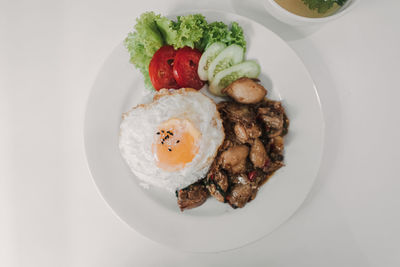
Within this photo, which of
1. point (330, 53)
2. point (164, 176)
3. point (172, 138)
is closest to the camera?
point (172, 138)

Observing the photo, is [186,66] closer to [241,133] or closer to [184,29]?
[184,29]

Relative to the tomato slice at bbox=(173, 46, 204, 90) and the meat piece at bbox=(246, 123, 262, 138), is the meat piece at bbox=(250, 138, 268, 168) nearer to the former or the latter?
the meat piece at bbox=(246, 123, 262, 138)

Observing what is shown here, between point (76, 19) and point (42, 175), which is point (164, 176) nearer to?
point (42, 175)

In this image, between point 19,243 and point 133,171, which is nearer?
point 133,171

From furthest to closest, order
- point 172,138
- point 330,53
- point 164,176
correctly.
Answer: point 330,53
point 164,176
point 172,138

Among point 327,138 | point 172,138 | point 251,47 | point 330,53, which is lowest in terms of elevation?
point 327,138

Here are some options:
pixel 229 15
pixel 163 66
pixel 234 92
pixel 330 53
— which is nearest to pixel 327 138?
pixel 330 53

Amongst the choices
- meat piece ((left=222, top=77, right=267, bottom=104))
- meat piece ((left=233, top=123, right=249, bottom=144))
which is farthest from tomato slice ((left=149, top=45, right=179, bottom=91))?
meat piece ((left=233, top=123, right=249, bottom=144))

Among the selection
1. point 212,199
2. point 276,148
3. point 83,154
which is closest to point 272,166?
point 276,148
